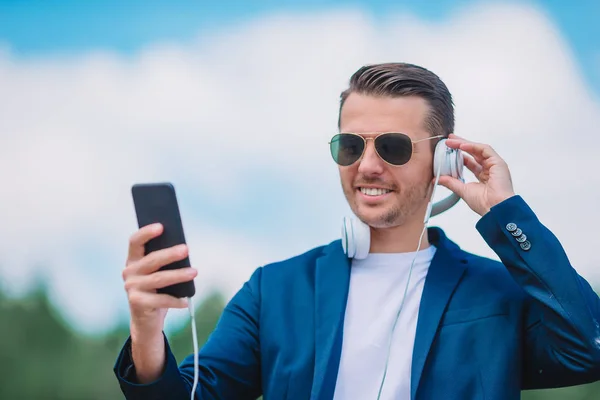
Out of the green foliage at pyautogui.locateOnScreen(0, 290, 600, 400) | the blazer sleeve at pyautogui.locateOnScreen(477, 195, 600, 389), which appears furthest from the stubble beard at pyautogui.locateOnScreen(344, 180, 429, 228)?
the green foliage at pyautogui.locateOnScreen(0, 290, 600, 400)

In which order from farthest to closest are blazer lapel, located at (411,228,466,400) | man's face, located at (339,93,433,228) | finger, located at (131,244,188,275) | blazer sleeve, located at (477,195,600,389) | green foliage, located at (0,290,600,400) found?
green foliage, located at (0,290,600,400) → man's face, located at (339,93,433,228) → blazer lapel, located at (411,228,466,400) → blazer sleeve, located at (477,195,600,389) → finger, located at (131,244,188,275)

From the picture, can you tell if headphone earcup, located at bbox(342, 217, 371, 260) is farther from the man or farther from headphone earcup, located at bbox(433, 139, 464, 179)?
headphone earcup, located at bbox(433, 139, 464, 179)

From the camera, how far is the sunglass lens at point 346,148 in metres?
2.42

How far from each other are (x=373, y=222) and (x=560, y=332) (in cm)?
69

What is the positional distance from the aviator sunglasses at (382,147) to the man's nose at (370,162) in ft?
0.04

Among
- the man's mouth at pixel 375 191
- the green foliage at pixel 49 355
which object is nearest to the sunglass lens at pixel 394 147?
the man's mouth at pixel 375 191

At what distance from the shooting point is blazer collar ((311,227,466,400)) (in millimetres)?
2203

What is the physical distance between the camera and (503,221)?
213 centimetres

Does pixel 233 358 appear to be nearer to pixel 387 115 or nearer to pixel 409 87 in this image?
pixel 387 115

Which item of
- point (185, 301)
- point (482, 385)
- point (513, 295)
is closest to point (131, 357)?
point (185, 301)

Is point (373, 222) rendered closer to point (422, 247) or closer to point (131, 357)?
point (422, 247)

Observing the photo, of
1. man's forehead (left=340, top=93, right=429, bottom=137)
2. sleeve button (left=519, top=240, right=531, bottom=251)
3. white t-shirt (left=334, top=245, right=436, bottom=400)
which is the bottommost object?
white t-shirt (left=334, top=245, right=436, bottom=400)

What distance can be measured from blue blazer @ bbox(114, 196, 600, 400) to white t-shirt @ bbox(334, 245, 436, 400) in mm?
36

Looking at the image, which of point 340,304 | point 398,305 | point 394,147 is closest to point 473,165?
point 394,147
